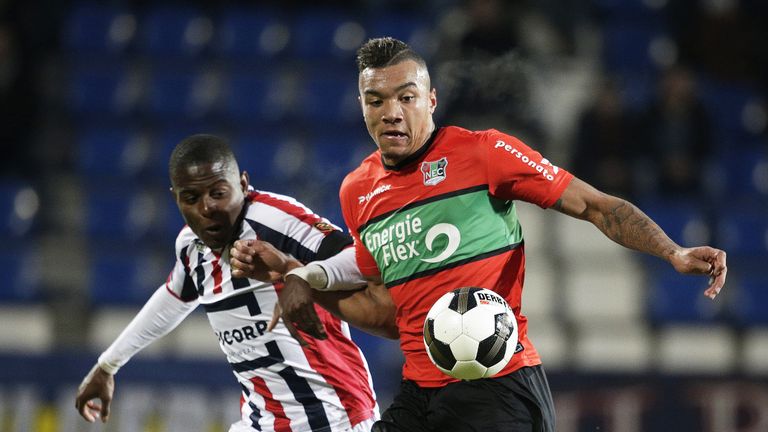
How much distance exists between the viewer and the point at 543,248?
29.5 feet

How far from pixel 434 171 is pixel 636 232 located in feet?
2.52

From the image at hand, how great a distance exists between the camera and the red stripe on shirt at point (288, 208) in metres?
4.40

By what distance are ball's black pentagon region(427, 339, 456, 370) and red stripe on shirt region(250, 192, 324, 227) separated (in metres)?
1.02

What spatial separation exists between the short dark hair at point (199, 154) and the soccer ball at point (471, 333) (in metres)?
1.28

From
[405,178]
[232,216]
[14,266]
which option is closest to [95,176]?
[14,266]

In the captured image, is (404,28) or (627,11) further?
(627,11)

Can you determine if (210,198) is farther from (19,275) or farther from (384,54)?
(19,275)

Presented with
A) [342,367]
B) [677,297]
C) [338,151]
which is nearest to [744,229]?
[677,297]

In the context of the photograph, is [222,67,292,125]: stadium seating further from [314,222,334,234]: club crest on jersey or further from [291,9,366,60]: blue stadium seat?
[314,222,334,234]: club crest on jersey

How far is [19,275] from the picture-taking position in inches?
340

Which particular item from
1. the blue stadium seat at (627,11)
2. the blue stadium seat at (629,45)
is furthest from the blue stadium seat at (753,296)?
the blue stadium seat at (627,11)

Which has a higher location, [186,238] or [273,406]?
[186,238]

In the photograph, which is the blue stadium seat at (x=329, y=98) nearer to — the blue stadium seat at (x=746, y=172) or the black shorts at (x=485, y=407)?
the blue stadium seat at (x=746, y=172)

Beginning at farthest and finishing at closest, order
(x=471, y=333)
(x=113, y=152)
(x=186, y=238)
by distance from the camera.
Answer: (x=113, y=152), (x=186, y=238), (x=471, y=333)
